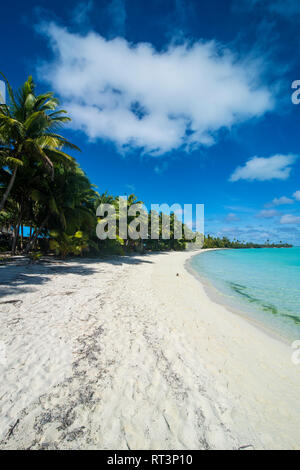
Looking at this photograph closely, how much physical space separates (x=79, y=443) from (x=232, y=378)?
2424mm

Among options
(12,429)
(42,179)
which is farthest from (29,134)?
(12,429)

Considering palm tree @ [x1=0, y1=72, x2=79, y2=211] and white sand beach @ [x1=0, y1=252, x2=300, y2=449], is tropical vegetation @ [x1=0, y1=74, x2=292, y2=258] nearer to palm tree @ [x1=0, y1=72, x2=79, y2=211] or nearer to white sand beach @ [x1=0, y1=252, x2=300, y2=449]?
palm tree @ [x1=0, y1=72, x2=79, y2=211]

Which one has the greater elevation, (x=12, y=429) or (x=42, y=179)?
(x=42, y=179)

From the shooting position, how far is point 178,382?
279 centimetres

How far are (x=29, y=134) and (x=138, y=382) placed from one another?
45.8 feet

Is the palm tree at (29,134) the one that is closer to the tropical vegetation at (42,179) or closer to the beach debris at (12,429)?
the tropical vegetation at (42,179)

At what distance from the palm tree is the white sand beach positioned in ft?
29.6

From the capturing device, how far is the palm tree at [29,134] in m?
10.2

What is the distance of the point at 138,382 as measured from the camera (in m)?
2.73

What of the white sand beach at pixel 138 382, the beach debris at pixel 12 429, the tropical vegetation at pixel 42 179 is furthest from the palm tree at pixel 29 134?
the beach debris at pixel 12 429

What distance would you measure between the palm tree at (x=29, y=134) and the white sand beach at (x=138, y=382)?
9020 millimetres

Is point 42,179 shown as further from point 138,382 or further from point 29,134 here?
point 138,382

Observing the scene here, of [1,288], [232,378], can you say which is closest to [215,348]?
[232,378]
